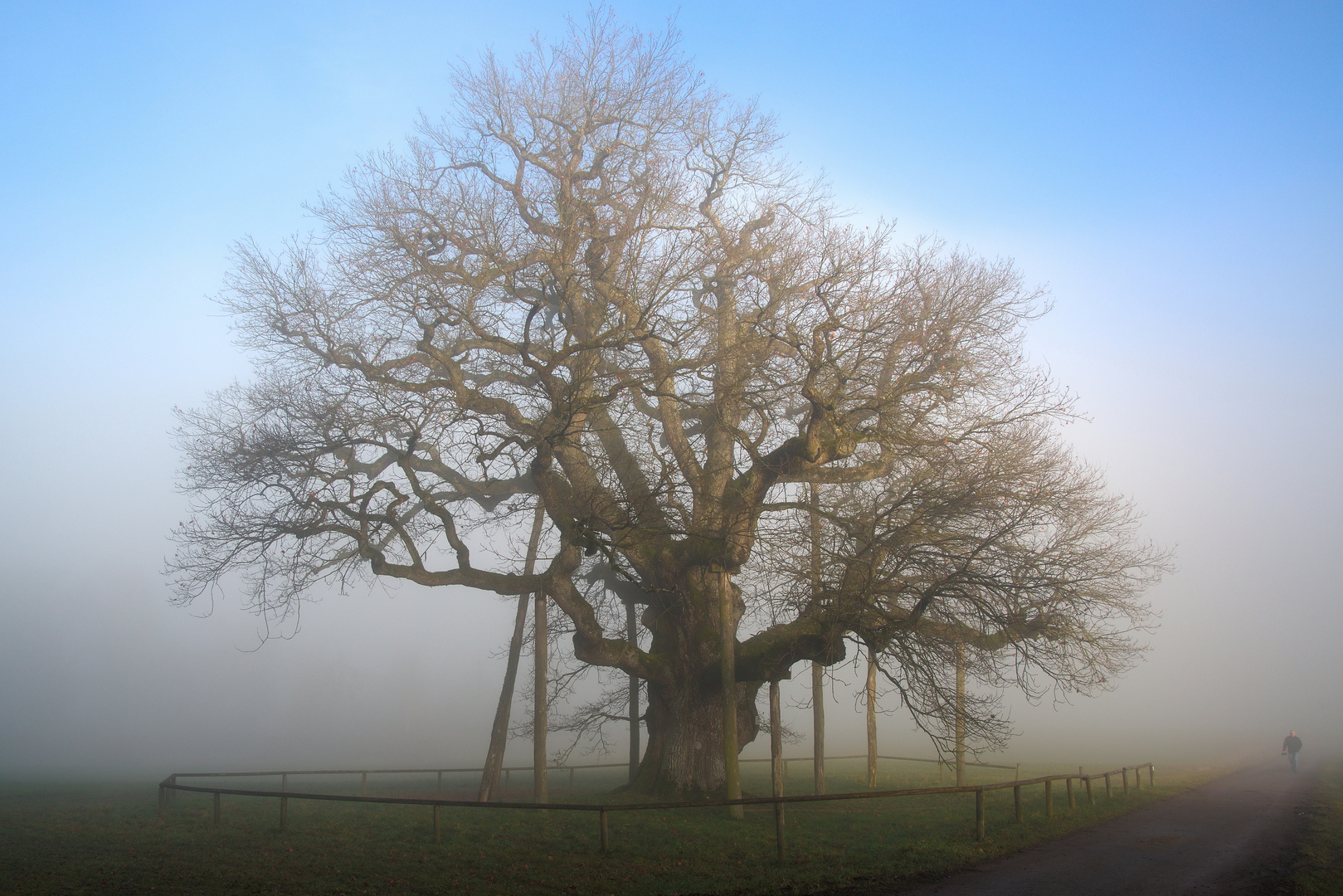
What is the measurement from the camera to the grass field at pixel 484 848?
7633 mm

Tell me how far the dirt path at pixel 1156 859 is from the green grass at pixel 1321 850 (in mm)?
221

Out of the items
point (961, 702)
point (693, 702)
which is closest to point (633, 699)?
point (693, 702)

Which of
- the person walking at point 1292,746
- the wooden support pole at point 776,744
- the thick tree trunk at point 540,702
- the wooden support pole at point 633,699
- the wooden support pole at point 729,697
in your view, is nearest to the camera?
the wooden support pole at point 776,744

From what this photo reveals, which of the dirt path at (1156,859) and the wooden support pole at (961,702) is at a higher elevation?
the wooden support pole at (961,702)

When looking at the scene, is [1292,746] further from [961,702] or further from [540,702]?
[540,702]

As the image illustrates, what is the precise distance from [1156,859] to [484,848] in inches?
322

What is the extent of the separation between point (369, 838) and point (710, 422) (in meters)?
7.90

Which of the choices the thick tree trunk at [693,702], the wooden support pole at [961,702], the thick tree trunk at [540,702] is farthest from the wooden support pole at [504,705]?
the wooden support pole at [961,702]

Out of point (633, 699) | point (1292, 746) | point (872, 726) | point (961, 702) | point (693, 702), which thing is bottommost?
point (1292, 746)

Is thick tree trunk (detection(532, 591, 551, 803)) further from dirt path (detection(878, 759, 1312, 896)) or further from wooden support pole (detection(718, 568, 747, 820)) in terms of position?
dirt path (detection(878, 759, 1312, 896))

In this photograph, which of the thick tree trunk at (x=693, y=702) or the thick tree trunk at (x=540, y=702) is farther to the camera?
the thick tree trunk at (x=693, y=702)

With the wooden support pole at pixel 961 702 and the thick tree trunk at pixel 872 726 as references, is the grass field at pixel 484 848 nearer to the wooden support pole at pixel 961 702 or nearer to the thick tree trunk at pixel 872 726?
the wooden support pole at pixel 961 702

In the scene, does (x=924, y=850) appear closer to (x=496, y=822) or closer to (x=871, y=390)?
(x=496, y=822)

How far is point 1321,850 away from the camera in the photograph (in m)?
9.49
